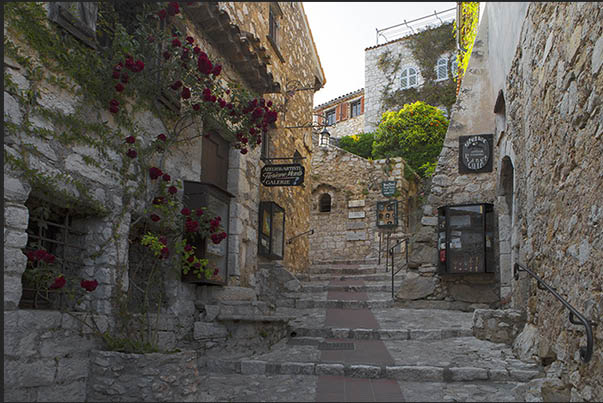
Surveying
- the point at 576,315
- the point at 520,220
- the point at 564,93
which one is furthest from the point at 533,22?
the point at 576,315

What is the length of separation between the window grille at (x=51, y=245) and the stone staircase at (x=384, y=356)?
1907 mm

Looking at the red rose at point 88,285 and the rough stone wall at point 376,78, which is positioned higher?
the rough stone wall at point 376,78

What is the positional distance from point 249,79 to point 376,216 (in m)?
9.66

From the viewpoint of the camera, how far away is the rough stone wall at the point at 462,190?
30.7 ft

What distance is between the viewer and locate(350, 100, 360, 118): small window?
26.5 metres

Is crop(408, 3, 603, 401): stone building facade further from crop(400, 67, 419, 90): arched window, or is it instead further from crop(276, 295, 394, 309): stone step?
crop(400, 67, 419, 90): arched window

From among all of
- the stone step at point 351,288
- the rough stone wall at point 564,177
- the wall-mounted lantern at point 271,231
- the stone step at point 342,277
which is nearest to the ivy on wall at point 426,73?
the stone step at point 342,277

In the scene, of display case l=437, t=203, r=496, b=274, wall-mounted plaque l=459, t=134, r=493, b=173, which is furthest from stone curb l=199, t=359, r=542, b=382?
wall-mounted plaque l=459, t=134, r=493, b=173

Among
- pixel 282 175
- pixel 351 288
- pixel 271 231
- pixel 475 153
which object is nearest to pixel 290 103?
pixel 282 175

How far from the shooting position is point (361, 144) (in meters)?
22.2

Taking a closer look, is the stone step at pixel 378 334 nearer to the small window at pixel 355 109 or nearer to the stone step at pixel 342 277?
the stone step at pixel 342 277

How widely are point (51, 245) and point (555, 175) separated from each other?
14.0 ft

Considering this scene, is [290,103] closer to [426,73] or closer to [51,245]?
[51,245]

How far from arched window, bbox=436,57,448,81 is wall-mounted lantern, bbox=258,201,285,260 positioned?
14.4 m
